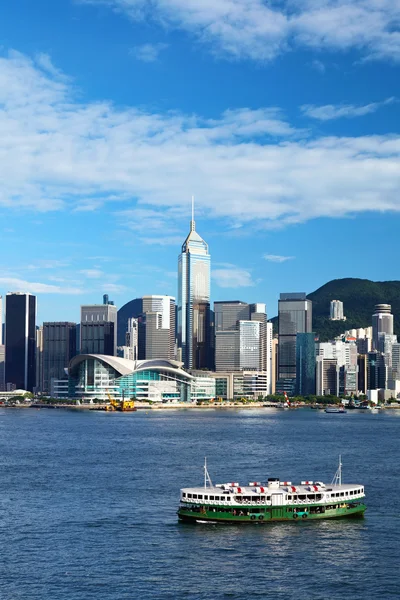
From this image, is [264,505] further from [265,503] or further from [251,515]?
[251,515]

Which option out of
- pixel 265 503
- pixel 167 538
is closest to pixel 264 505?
pixel 265 503

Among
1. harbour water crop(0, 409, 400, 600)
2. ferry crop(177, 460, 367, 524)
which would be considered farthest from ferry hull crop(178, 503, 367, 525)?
harbour water crop(0, 409, 400, 600)

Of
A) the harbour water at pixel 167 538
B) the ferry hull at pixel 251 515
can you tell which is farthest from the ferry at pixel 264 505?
the harbour water at pixel 167 538

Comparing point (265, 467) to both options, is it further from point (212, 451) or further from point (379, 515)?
point (379, 515)

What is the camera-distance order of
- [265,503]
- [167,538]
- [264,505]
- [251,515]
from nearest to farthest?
1. [167,538]
2. [251,515]
3. [264,505]
4. [265,503]

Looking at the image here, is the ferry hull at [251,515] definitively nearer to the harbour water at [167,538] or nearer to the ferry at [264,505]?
the ferry at [264,505]

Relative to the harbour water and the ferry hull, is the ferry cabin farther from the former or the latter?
the harbour water
